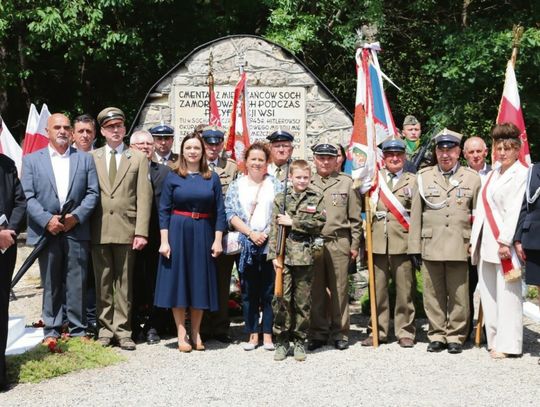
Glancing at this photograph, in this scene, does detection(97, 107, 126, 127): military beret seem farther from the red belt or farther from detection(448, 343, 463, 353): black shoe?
detection(448, 343, 463, 353): black shoe

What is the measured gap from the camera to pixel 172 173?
7.17m

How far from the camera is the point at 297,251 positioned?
6.81 meters

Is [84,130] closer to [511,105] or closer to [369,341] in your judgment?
[369,341]

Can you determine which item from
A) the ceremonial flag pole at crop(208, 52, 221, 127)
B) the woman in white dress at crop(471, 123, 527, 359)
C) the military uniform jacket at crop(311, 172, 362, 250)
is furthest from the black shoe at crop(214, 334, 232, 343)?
the ceremonial flag pole at crop(208, 52, 221, 127)

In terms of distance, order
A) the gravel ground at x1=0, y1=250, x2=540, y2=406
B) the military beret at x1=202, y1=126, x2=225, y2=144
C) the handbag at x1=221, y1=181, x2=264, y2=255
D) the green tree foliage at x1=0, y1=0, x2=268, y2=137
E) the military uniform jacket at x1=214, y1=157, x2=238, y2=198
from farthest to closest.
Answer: the green tree foliage at x1=0, y1=0, x2=268, y2=137, the military uniform jacket at x1=214, y1=157, x2=238, y2=198, the military beret at x1=202, y1=126, x2=225, y2=144, the handbag at x1=221, y1=181, x2=264, y2=255, the gravel ground at x1=0, y1=250, x2=540, y2=406

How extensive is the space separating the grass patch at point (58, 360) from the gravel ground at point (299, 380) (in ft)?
0.33

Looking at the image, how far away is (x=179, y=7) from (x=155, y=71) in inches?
52.3

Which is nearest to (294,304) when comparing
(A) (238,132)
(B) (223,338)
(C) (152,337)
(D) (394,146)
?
(B) (223,338)

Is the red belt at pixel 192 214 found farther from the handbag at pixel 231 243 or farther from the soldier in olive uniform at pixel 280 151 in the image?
the soldier in olive uniform at pixel 280 151

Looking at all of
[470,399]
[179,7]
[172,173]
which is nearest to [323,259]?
[172,173]

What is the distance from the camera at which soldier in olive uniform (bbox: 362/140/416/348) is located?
24.0 feet

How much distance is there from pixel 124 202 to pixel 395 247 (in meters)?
2.40

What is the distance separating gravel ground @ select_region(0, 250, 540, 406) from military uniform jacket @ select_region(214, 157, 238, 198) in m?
1.48

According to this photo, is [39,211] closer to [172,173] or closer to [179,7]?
[172,173]
